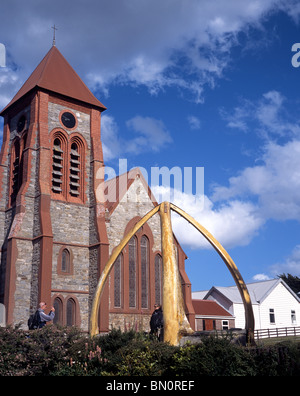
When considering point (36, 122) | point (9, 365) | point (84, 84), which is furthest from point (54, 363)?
point (84, 84)

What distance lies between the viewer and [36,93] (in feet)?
113

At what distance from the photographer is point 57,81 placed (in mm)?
36281

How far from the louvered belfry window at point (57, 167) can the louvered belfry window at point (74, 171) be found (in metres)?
0.79

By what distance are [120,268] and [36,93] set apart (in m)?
13.8

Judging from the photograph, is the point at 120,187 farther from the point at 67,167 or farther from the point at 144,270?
the point at 144,270

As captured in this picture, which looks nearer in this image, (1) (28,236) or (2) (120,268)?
(1) (28,236)

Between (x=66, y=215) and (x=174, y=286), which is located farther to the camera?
(x=66, y=215)

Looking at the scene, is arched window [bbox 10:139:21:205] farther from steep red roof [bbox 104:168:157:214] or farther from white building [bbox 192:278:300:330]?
white building [bbox 192:278:300:330]

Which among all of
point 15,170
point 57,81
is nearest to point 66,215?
point 15,170

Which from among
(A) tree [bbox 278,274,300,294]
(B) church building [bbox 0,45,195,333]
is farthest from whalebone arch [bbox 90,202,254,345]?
(A) tree [bbox 278,274,300,294]

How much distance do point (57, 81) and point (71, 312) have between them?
17.0m

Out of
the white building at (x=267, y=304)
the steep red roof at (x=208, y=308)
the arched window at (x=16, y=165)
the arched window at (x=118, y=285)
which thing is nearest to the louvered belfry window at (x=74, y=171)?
the arched window at (x=16, y=165)

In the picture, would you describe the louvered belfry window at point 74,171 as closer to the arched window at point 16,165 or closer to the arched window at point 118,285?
the arched window at point 16,165

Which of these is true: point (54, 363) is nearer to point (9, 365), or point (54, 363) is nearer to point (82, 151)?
point (9, 365)
